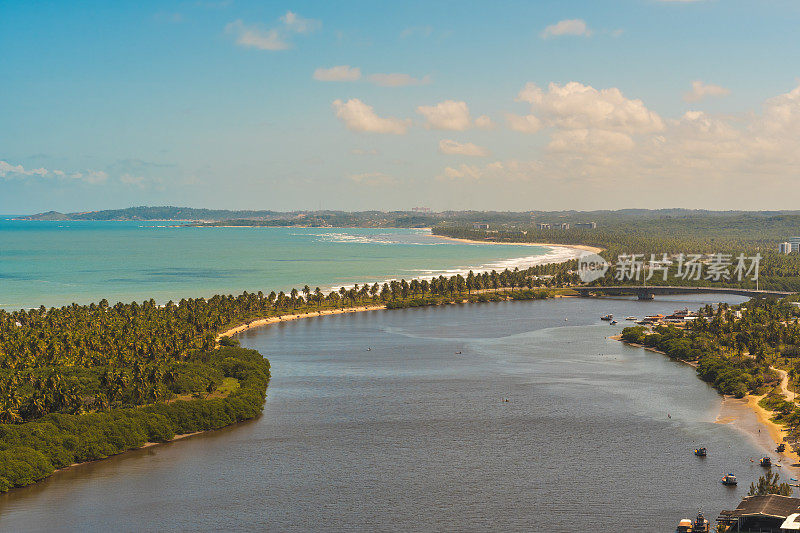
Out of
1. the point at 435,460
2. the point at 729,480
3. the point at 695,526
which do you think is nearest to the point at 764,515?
the point at 695,526

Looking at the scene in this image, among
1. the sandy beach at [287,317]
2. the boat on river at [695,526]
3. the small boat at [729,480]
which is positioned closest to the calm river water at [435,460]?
the small boat at [729,480]

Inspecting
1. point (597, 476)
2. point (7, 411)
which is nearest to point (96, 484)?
point (7, 411)

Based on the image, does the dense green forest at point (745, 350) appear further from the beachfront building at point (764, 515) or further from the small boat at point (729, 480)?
the beachfront building at point (764, 515)

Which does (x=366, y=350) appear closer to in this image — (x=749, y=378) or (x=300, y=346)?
(x=300, y=346)

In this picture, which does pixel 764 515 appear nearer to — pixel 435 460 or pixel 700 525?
pixel 700 525

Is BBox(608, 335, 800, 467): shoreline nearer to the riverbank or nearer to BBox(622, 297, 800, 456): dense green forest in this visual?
BBox(622, 297, 800, 456): dense green forest

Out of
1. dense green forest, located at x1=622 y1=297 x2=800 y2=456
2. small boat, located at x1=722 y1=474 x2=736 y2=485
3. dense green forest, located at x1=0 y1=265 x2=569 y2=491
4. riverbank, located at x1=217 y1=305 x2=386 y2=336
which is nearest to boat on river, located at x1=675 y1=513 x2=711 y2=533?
small boat, located at x1=722 y1=474 x2=736 y2=485
